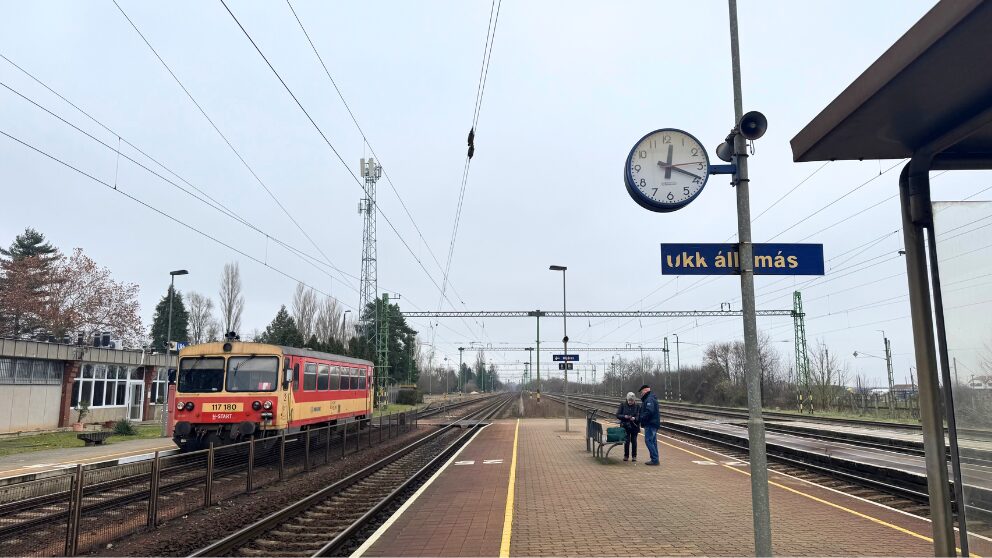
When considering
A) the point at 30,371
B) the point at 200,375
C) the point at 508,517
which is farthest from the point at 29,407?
the point at 508,517

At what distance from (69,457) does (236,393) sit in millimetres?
5506

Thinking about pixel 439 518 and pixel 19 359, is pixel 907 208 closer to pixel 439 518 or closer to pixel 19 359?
pixel 439 518

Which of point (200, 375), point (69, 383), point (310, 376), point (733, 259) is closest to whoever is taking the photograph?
point (733, 259)

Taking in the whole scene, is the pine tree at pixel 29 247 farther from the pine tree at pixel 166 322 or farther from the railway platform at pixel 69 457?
the railway platform at pixel 69 457

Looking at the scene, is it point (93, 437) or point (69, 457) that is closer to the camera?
point (69, 457)

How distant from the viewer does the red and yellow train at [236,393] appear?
16047 mm

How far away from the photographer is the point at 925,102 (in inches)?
154

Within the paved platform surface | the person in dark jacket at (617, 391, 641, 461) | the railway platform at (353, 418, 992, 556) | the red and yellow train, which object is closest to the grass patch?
the paved platform surface

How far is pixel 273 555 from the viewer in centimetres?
762


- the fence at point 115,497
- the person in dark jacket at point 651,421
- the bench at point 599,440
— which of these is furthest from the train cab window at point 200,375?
the person in dark jacket at point 651,421

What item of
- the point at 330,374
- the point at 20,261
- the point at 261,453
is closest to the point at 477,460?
the point at 261,453

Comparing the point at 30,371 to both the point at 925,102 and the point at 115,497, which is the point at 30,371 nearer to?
the point at 115,497

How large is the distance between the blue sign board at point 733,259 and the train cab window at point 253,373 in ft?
43.6

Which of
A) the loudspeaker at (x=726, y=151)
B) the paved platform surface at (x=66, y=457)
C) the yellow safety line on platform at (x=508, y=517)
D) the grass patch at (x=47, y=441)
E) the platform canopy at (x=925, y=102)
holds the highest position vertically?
the loudspeaker at (x=726, y=151)
